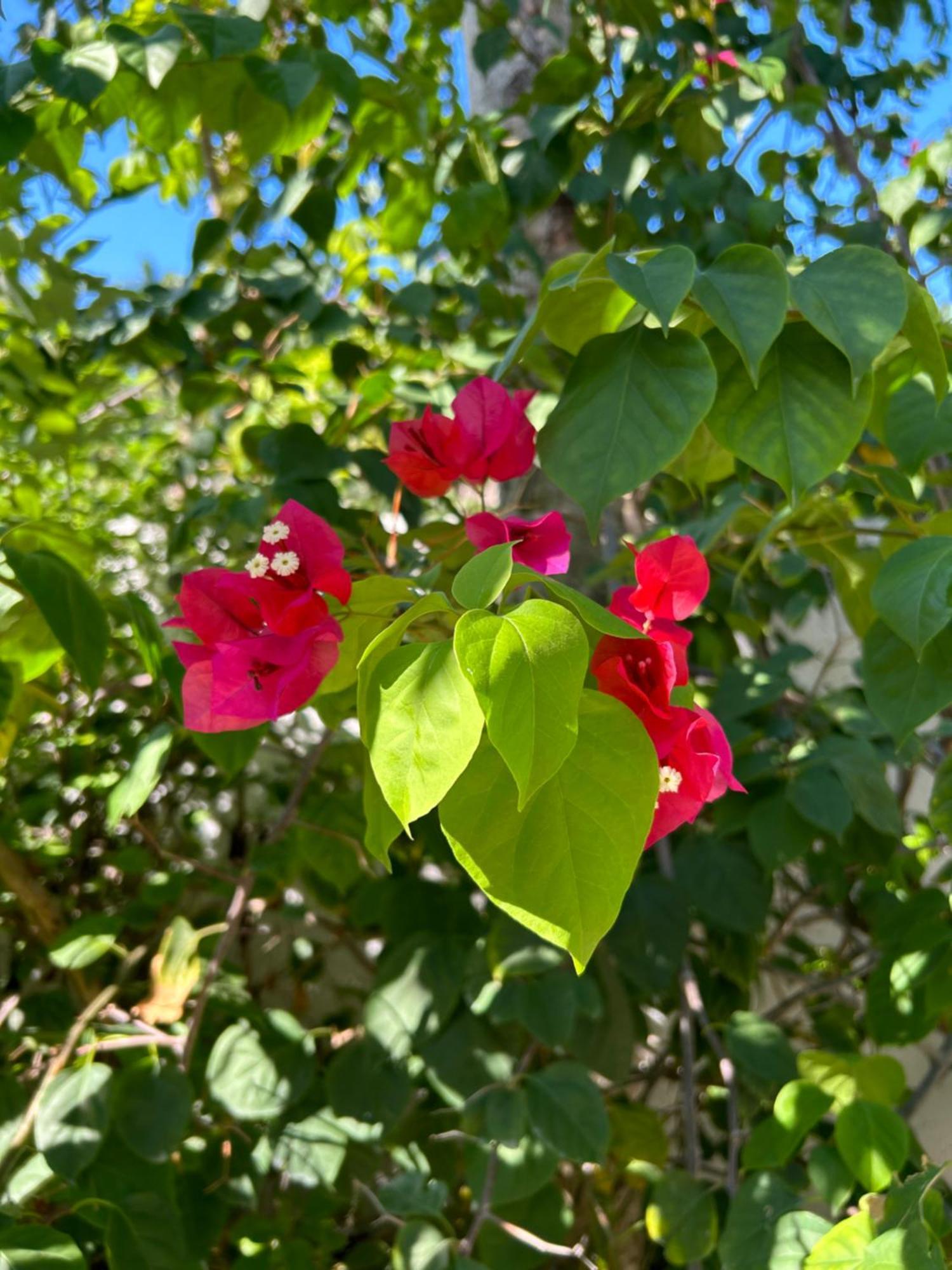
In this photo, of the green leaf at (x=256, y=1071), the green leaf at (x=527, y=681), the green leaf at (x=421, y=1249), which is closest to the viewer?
the green leaf at (x=527, y=681)

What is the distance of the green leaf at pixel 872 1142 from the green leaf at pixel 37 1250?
473mm

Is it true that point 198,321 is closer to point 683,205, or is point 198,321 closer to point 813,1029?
point 683,205

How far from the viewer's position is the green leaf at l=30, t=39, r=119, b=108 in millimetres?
690

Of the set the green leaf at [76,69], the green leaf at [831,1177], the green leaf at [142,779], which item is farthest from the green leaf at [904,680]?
the green leaf at [76,69]

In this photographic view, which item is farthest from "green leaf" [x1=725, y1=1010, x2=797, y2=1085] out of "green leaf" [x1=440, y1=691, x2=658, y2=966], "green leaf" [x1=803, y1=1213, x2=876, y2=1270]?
"green leaf" [x1=440, y1=691, x2=658, y2=966]

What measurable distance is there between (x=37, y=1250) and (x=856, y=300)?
69 cm

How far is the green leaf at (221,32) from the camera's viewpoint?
0.72 metres

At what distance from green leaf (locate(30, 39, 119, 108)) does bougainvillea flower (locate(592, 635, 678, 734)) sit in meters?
0.51

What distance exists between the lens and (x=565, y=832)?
0.37m

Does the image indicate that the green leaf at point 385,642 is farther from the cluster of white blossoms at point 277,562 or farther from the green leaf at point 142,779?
the green leaf at point 142,779

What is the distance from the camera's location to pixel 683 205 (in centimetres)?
111

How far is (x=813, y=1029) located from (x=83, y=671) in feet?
2.86

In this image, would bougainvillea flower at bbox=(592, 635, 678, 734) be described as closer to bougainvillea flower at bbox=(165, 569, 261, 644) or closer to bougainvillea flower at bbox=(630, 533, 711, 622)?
bougainvillea flower at bbox=(630, 533, 711, 622)

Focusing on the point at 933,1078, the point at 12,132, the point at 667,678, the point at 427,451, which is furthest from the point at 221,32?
the point at 933,1078
